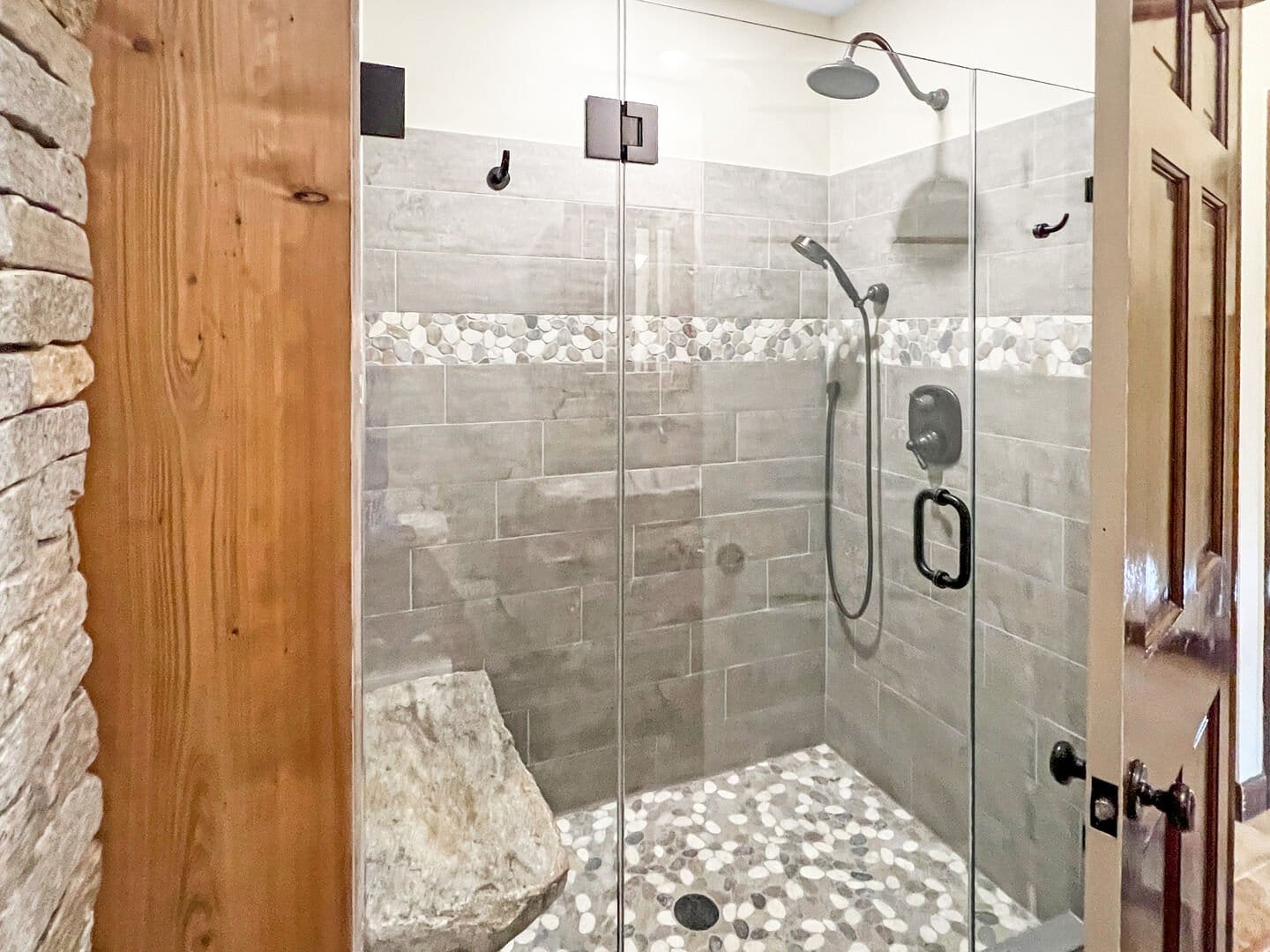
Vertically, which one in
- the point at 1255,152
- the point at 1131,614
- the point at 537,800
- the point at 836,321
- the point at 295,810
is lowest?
the point at 537,800

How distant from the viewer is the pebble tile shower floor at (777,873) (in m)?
1.71

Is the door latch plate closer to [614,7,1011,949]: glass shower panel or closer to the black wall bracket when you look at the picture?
[614,7,1011,949]: glass shower panel

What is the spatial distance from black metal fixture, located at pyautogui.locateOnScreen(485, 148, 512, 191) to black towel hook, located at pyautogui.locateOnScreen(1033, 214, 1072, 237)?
1.24 meters

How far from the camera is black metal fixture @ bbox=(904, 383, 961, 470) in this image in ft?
6.06

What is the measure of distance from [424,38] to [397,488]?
1.05m

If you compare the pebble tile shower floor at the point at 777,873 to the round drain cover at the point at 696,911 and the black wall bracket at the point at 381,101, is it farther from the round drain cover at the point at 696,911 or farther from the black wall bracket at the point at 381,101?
the black wall bracket at the point at 381,101

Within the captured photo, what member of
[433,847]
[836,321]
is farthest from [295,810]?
[836,321]

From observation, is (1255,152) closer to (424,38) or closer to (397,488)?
(424,38)

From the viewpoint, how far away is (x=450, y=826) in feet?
5.01

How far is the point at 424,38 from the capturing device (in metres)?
1.74

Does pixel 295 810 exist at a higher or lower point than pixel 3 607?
lower

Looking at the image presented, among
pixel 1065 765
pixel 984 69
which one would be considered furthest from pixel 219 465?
pixel 984 69

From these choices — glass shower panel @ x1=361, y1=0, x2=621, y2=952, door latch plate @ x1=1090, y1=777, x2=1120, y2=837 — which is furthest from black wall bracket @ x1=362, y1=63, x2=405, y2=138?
door latch plate @ x1=1090, y1=777, x2=1120, y2=837

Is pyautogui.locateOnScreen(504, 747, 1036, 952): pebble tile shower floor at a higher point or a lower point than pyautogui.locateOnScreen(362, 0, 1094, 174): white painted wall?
lower
